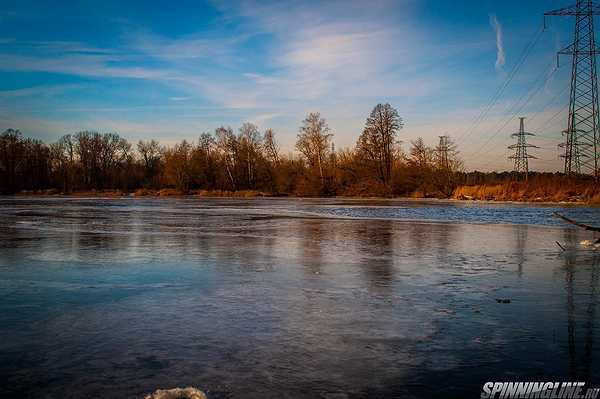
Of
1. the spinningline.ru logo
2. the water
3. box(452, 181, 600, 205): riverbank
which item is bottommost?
the water

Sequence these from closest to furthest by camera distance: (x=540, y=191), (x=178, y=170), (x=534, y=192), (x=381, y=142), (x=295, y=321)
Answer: (x=295, y=321) < (x=540, y=191) < (x=534, y=192) < (x=381, y=142) < (x=178, y=170)

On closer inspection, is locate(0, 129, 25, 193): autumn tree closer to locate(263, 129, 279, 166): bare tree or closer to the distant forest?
the distant forest

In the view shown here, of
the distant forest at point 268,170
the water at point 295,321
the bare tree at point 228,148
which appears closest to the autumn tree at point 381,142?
the distant forest at point 268,170

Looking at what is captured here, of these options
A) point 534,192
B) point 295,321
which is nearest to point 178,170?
point 534,192

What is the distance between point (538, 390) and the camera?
9.59 ft

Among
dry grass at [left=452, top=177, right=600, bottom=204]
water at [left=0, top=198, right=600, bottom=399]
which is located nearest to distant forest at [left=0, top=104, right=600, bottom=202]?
dry grass at [left=452, top=177, right=600, bottom=204]

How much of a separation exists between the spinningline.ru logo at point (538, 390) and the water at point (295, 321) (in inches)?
3.9

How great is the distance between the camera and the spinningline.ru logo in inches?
112

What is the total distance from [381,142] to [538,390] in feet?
169

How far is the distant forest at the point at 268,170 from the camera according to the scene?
136 feet

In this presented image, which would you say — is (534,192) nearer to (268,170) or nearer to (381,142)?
(381,142)

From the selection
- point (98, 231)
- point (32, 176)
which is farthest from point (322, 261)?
point (32, 176)

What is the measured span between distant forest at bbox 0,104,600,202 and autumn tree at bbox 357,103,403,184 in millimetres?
110

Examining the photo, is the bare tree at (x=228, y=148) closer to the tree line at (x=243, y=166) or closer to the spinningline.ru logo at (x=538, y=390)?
the tree line at (x=243, y=166)
